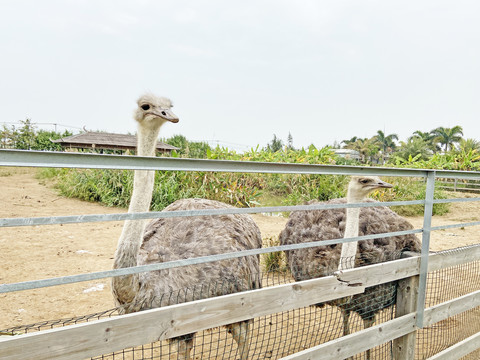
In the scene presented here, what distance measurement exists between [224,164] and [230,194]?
24.9 feet

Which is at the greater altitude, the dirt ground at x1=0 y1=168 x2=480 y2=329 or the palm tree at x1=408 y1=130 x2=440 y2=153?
the palm tree at x1=408 y1=130 x2=440 y2=153

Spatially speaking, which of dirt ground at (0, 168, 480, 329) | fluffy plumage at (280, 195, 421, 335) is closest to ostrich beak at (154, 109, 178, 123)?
fluffy plumage at (280, 195, 421, 335)

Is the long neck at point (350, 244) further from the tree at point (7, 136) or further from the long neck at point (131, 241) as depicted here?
the tree at point (7, 136)

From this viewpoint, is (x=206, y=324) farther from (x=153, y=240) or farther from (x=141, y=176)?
(x=153, y=240)

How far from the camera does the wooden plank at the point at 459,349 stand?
2463 millimetres

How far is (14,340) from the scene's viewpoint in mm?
1103

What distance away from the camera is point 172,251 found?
8.19ft

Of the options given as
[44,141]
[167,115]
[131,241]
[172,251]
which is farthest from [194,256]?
[44,141]

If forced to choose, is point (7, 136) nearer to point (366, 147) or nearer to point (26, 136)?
point (26, 136)

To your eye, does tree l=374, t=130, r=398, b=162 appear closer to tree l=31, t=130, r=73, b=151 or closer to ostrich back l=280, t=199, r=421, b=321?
tree l=31, t=130, r=73, b=151

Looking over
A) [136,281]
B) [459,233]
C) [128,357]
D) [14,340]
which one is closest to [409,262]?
[136,281]

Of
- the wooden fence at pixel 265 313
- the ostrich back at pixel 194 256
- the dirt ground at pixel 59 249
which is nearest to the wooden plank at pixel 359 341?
the wooden fence at pixel 265 313

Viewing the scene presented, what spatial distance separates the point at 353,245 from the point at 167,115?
152 centimetres

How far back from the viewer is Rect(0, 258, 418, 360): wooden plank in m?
1.16
